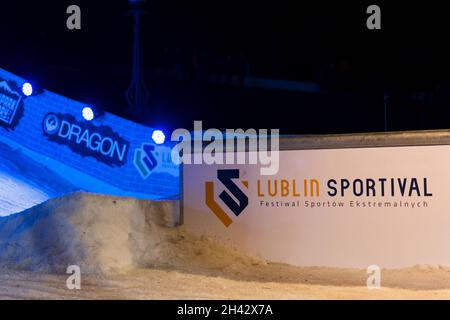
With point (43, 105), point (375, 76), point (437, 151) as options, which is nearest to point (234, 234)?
point (437, 151)

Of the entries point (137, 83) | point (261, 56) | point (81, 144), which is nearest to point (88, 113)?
point (81, 144)

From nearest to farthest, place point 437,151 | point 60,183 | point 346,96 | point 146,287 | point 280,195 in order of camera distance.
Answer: point 146,287 → point 437,151 → point 280,195 → point 60,183 → point 346,96

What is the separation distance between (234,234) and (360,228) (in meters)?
→ 2.04

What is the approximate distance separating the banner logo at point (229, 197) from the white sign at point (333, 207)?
2cm

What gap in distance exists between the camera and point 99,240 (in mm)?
9805

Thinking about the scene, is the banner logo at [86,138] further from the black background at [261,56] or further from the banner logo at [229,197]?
the banner logo at [229,197]

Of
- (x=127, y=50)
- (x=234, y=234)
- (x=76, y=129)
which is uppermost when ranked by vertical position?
(x=127, y=50)

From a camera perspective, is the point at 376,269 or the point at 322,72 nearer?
the point at 376,269

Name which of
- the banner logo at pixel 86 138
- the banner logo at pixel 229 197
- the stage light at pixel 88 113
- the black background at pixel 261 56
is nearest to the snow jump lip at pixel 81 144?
the banner logo at pixel 86 138

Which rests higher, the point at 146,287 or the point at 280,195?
the point at 280,195

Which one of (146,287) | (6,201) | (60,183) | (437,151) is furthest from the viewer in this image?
(60,183)

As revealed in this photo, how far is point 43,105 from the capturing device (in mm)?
16047

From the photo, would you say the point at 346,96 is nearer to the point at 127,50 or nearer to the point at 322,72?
the point at 322,72

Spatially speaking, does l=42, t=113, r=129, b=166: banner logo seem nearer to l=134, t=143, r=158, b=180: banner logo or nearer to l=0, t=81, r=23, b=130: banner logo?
l=134, t=143, r=158, b=180: banner logo
